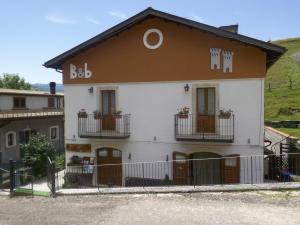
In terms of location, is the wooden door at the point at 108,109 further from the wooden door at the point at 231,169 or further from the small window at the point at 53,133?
the small window at the point at 53,133

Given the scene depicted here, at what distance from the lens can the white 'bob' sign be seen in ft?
55.9

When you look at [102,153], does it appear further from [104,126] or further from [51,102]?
[51,102]

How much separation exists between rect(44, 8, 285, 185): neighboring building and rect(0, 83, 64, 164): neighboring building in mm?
6743

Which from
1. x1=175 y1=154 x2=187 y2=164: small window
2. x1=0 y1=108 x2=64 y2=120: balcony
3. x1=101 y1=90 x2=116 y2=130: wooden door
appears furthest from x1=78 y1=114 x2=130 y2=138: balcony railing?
x1=0 y1=108 x2=64 y2=120: balcony

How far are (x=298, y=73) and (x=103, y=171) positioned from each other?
2094 inches

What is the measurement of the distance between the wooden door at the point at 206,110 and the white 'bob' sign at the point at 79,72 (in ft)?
19.2

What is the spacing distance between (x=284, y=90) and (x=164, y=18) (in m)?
41.9

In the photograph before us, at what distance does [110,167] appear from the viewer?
17.1 m

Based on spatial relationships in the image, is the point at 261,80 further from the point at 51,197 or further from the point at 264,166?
the point at 51,197

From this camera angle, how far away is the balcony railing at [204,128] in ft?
47.8

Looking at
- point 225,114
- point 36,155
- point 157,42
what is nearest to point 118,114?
point 157,42

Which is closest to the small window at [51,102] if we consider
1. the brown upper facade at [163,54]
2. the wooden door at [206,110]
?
the brown upper facade at [163,54]

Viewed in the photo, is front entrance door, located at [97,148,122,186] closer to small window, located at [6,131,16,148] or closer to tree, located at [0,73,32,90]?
small window, located at [6,131,16,148]

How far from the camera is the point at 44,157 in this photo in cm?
1945
